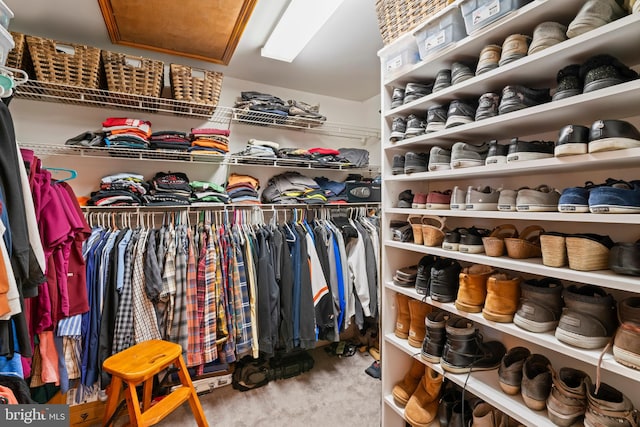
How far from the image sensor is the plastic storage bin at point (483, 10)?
0.88 meters

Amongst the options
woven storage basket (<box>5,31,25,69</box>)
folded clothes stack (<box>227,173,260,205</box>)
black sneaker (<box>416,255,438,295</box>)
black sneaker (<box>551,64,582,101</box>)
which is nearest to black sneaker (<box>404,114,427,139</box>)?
black sneaker (<box>551,64,582,101</box>)

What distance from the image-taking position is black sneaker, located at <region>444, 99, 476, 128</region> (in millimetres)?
1056

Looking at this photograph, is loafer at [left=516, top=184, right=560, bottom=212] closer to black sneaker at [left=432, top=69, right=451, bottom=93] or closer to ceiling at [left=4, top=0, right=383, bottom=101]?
black sneaker at [left=432, top=69, right=451, bottom=93]

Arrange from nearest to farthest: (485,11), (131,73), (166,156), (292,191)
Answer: (485,11) < (131,73) < (166,156) < (292,191)

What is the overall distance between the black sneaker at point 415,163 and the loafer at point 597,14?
61cm

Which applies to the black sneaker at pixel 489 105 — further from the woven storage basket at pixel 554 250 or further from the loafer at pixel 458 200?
the woven storage basket at pixel 554 250

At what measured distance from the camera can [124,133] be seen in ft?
5.87

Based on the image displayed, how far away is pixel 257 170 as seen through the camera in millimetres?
2439

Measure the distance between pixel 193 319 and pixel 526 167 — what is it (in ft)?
6.10

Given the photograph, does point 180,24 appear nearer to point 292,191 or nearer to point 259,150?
point 259,150

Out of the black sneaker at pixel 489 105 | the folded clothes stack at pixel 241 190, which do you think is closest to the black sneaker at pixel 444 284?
the black sneaker at pixel 489 105

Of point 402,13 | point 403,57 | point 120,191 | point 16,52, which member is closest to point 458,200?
point 403,57

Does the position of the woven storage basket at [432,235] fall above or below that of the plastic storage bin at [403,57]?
below

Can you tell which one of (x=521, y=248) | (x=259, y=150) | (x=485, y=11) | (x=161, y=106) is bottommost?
(x=521, y=248)
